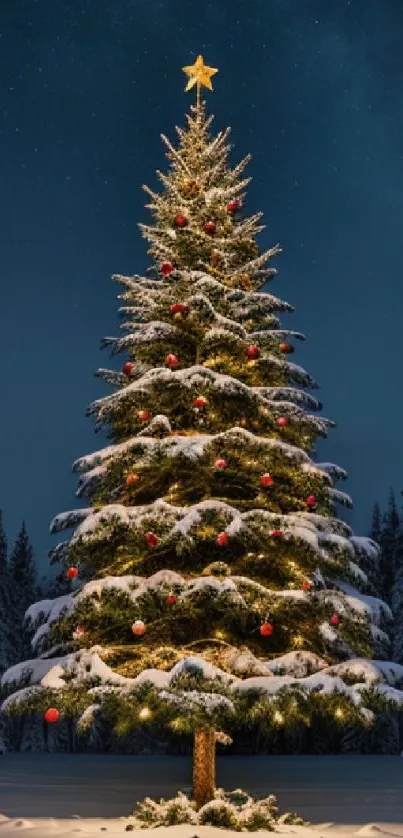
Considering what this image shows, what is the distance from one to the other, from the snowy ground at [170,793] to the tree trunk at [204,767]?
3.74 feet

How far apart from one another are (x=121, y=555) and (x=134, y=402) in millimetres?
2580

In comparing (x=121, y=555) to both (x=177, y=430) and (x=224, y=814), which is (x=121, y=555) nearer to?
(x=177, y=430)

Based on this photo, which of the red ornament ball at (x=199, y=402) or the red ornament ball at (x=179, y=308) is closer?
the red ornament ball at (x=199, y=402)

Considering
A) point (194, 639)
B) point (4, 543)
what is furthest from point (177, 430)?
point (4, 543)

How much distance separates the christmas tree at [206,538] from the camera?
1361cm

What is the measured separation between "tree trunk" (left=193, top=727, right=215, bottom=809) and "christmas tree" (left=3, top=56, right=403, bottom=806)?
2 cm

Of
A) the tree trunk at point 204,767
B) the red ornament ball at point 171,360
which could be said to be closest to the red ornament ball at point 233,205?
the red ornament ball at point 171,360

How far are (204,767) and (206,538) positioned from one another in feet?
10.8

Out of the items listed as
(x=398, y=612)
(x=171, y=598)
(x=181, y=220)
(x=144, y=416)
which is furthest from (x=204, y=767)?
(x=398, y=612)

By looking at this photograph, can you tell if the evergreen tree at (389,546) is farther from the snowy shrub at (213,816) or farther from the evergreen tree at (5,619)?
the snowy shrub at (213,816)

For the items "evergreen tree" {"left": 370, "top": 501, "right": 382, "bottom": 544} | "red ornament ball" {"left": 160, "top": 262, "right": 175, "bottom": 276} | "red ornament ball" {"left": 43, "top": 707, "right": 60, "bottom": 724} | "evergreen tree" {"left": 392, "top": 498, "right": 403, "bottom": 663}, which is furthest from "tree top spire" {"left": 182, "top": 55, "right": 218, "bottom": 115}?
"evergreen tree" {"left": 370, "top": 501, "right": 382, "bottom": 544}

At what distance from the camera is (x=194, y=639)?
15023mm

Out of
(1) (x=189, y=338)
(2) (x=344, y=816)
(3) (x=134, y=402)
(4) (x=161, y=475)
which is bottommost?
(2) (x=344, y=816)

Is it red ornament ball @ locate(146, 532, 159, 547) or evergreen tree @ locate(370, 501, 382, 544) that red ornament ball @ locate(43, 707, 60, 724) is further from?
evergreen tree @ locate(370, 501, 382, 544)
